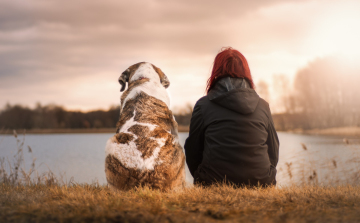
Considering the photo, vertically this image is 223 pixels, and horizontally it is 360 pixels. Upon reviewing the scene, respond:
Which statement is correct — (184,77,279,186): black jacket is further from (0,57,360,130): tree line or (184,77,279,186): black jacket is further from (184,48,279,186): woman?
(0,57,360,130): tree line

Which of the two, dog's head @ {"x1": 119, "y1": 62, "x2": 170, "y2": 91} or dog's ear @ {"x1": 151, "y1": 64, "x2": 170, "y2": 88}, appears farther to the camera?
dog's ear @ {"x1": 151, "y1": 64, "x2": 170, "y2": 88}

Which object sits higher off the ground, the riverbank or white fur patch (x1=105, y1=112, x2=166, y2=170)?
white fur patch (x1=105, y1=112, x2=166, y2=170)

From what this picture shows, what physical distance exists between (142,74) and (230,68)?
184 centimetres

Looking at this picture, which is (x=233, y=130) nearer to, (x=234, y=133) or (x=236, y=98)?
(x=234, y=133)

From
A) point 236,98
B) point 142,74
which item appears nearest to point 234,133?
point 236,98

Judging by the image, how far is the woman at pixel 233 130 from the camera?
4.05m

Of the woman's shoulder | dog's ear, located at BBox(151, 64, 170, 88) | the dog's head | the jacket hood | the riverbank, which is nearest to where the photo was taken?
the riverbank

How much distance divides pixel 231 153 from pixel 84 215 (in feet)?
6.97

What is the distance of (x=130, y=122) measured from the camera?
432 cm

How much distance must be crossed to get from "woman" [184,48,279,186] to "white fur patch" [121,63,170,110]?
946mm

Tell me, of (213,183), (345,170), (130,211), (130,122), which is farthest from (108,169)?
(345,170)

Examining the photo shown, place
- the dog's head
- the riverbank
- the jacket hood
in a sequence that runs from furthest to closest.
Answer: the dog's head → the jacket hood → the riverbank

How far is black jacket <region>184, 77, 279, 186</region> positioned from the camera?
13.3 ft

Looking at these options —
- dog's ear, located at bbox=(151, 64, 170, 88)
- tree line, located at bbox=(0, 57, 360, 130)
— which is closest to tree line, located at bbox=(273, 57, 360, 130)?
tree line, located at bbox=(0, 57, 360, 130)
